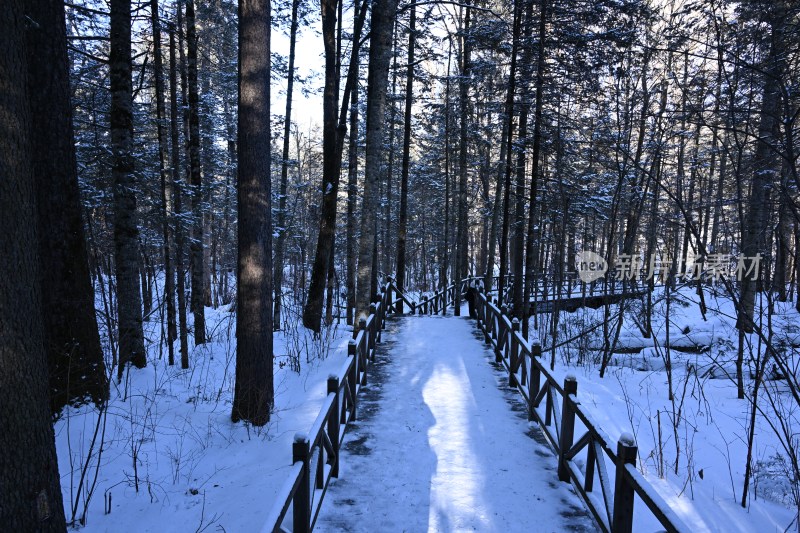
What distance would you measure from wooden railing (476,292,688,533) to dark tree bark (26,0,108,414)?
17.9 ft

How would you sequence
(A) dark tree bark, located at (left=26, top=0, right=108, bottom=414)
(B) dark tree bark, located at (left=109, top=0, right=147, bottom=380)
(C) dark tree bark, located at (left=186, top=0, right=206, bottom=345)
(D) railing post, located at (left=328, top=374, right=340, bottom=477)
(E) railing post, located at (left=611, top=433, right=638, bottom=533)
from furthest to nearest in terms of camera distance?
(C) dark tree bark, located at (left=186, top=0, right=206, bottom=345)
(B) dark tree bark, located at (left=109, top=0, right=147, bottom=380)
(A) dark tree bark, located at (left=26, top=0, right=108, bottom=414)
(D) railing post, located at (left=328, top=374, right=340, bottom=477)
(E) railing post, located at (left=611, top=433, right=638, bottom=533)

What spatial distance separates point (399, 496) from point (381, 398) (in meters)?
2.96

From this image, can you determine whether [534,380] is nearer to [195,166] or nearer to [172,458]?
[172,458]

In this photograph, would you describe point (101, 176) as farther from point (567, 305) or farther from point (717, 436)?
point (567, 305)

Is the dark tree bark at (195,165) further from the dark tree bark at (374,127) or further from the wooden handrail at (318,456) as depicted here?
the wooden handrail at (318,456)

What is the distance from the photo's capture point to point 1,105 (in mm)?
2494

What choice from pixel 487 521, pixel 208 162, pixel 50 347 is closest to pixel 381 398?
pixel 487 521

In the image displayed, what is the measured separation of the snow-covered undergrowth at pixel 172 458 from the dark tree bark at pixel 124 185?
0.85m

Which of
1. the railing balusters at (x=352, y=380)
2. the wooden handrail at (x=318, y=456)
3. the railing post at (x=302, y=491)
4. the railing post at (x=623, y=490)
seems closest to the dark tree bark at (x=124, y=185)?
the railing balusters at (x=352, y=380)

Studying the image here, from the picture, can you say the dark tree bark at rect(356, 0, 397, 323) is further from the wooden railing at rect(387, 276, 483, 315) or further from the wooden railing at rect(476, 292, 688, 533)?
the wooden railing at rect(387, 276, 483, 315)

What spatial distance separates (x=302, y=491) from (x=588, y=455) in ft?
9.69

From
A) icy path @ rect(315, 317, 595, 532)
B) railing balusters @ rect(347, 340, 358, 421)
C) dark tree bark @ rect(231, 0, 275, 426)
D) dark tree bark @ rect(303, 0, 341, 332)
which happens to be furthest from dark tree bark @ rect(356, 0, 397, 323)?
dark tree bark @ rect(231, 0, 275, 426)

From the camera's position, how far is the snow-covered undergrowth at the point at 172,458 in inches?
167

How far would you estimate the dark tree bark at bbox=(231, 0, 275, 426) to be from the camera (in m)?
5.88
